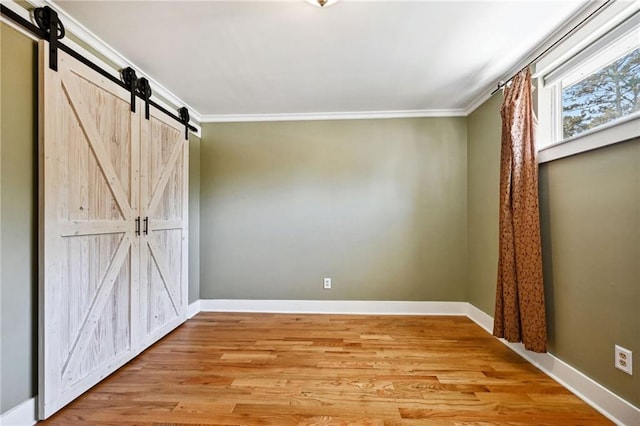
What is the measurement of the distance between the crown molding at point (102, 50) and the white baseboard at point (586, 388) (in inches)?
154

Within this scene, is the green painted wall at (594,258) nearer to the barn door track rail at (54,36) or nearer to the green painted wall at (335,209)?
the green painted wall at (335,209)

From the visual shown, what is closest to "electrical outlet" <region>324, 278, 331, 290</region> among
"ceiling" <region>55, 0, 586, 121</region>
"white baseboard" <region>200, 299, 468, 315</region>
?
"white baseboard" <region>200, 299, 468, 315</region>

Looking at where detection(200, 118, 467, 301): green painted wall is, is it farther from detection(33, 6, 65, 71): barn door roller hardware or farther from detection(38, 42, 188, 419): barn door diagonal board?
detection(33, 6, 65, 71): barn door roller hardware

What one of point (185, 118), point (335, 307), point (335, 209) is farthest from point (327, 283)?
point (185, 118)

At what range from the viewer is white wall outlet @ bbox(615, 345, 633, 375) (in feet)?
5.24

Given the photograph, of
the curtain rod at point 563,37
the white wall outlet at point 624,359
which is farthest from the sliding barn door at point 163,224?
the white wall outlet at point 624,359

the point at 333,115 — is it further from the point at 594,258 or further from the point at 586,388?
the point at 586,388

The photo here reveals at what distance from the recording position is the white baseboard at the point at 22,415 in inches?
60.8

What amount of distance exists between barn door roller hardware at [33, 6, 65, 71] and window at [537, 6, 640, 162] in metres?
3.20

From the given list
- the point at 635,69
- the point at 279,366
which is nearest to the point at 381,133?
the point at 635,69

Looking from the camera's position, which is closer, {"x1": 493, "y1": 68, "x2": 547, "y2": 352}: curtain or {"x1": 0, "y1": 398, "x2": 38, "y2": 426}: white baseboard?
{"x1": 0, "y1": 398, "x2": 38, "y2": 426}: white baseboard

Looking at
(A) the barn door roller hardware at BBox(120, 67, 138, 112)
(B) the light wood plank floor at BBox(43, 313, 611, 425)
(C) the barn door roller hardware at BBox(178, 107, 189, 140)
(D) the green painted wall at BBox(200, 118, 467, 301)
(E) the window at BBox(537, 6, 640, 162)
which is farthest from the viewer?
(D) the green painted wall at BBox(200, 118, 467, 301)

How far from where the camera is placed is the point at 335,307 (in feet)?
12.0

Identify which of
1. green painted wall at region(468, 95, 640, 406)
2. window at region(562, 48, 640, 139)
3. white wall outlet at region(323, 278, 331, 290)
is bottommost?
white wall outlet at region(323, 278, 331, 290)
